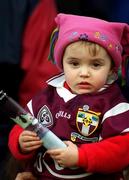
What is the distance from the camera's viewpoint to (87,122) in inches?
67.6

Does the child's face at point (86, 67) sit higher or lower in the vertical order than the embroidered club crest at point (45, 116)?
higher

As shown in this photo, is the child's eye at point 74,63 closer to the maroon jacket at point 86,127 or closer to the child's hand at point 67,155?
the maroon jacket at point 86,127

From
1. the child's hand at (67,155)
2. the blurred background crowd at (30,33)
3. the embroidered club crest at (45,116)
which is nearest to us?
the child's hand at (67,155)

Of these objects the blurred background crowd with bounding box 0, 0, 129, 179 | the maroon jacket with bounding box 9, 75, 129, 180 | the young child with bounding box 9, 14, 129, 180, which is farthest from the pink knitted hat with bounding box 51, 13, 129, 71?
the blurred background crowd with bounding box 0, 0, 129, 179

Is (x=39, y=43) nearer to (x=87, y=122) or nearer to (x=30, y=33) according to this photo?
(x=30, y=33)

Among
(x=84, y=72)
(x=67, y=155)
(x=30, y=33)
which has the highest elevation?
(x=30, y=33)

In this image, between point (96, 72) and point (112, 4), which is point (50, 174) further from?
point (112, 4)

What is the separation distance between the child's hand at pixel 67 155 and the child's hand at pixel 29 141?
0.07 metres

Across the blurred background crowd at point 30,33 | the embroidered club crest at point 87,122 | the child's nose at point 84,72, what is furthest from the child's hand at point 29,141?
the blurred background crowd at point 30,33

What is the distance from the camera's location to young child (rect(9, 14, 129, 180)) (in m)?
1.68

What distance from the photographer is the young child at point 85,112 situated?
168 centimetres

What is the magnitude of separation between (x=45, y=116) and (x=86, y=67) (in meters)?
0.21

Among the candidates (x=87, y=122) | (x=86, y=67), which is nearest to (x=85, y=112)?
(x=87, y=122)

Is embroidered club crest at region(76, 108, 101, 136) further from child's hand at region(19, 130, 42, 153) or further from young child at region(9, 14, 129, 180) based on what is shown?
child's hand at region(19, 130, 42, 153)
